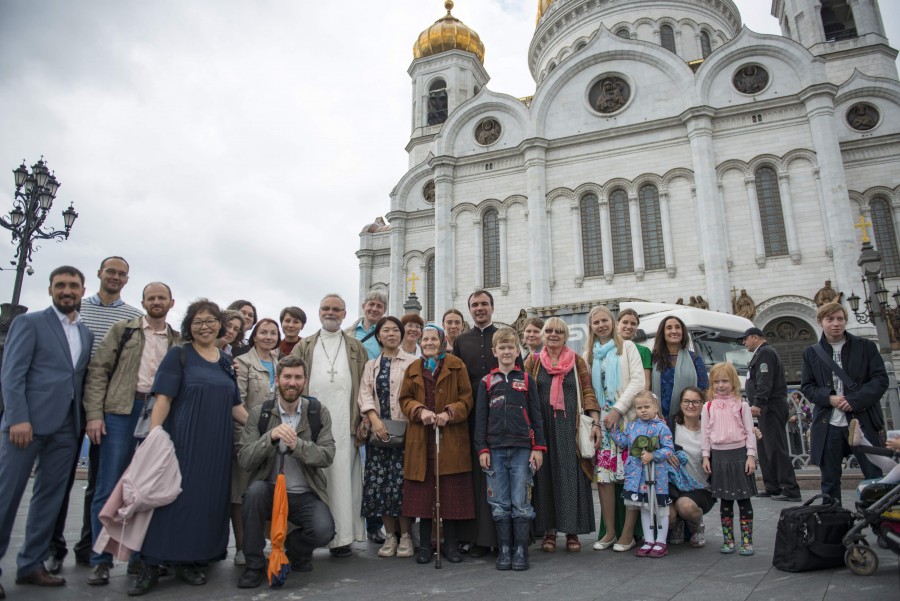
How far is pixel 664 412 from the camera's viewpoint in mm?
5582

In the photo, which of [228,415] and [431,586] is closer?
[431,586]

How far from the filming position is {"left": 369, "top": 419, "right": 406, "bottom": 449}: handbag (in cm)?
495

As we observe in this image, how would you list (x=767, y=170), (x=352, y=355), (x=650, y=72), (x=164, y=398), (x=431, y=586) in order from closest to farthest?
(x=431, y=586) → (x=164, y=398) → (x=352, y=355) → (x=767, y=170) → (x=650, y=72)

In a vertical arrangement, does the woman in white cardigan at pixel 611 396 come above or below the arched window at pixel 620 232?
below

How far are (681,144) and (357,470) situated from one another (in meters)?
19.4

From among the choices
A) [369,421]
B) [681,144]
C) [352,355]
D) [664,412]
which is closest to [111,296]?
[352,355]

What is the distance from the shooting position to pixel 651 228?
2056cm

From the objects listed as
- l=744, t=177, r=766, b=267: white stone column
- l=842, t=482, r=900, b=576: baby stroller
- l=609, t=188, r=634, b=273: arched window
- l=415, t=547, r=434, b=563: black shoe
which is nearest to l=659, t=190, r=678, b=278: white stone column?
l=609, t=188, r=634, b=273: arched window

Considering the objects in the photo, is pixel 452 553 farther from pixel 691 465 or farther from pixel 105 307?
pixel 105 307

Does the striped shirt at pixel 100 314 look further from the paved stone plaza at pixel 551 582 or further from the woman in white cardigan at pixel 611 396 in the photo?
the woman in white cardigan at pixel 611 396

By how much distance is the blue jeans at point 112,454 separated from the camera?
4.18 meters

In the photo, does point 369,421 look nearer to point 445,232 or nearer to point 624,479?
point 624,479

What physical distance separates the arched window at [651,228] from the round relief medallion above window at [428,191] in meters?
9.57

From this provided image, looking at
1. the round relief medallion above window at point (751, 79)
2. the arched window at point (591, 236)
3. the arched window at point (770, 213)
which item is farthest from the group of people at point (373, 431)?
the round relief medallion above window at point (751, 79)
